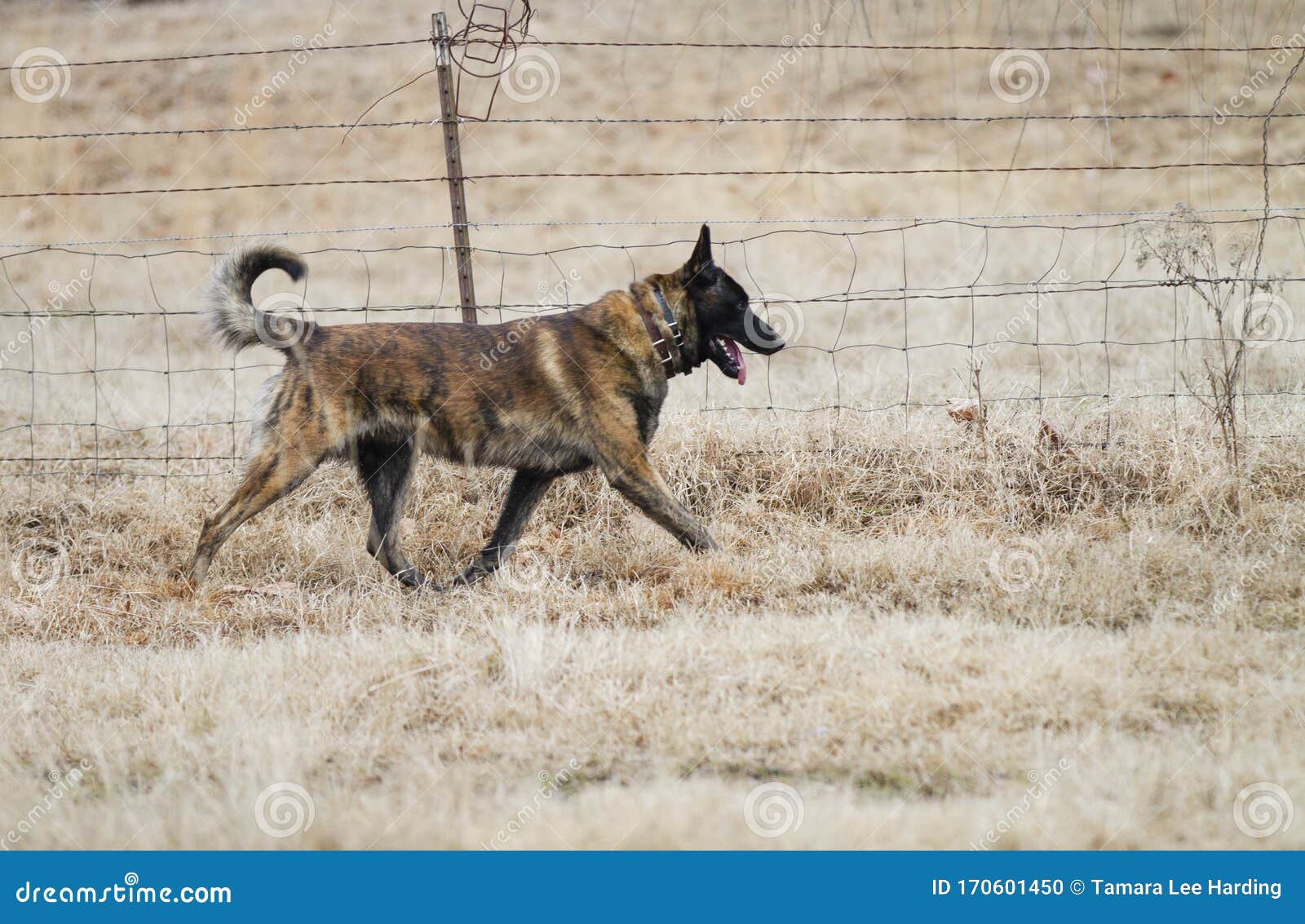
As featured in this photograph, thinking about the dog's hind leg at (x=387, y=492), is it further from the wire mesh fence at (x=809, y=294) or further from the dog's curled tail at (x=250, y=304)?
the wire mesh fence at (x=809, y=294)

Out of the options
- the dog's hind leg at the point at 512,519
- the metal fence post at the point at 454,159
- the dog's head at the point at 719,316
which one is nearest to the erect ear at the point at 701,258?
the dog's head at the point at 719,316

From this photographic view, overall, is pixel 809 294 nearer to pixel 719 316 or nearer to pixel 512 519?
pixel 719 316

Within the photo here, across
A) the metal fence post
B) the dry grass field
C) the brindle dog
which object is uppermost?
the metal fence post

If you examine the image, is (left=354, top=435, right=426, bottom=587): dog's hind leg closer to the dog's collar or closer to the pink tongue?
the dog's collar

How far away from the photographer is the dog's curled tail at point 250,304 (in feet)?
15.9

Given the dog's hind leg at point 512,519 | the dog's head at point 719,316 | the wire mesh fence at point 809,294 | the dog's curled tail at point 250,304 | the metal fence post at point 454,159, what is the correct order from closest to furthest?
1. the dog's curled tail at point 250,304
2. the dog's head at point 719,316
3. the dog's hind leg at point 512,519
4. the metal fence post at point 454,159
5. the wire mesh fence at point 809,294

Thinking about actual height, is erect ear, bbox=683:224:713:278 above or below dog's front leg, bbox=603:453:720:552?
above

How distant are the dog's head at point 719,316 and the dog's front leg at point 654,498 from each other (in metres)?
0.61

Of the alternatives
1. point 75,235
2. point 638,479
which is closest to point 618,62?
point 75,235

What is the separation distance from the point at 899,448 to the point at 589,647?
259cm

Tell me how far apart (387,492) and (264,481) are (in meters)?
0.61

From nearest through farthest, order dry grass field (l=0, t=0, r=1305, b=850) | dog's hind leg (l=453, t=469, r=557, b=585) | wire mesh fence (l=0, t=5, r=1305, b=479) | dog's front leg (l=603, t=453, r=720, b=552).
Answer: dry grass field (l=0, t=0, r=1305, b=850) < dog's front leg (l=603, t=453, r=720, b=552) < dog's hind leg (l=453, t=469, r=557, b=585) < wire mesh fence (l=0, t=5, r=1305, b=479)

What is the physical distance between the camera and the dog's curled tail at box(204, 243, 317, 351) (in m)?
4.86

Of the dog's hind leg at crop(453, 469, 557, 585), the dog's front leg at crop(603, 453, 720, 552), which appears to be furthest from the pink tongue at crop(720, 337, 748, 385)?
the dog's hind leg at crop(453, 469, 557, 585)
